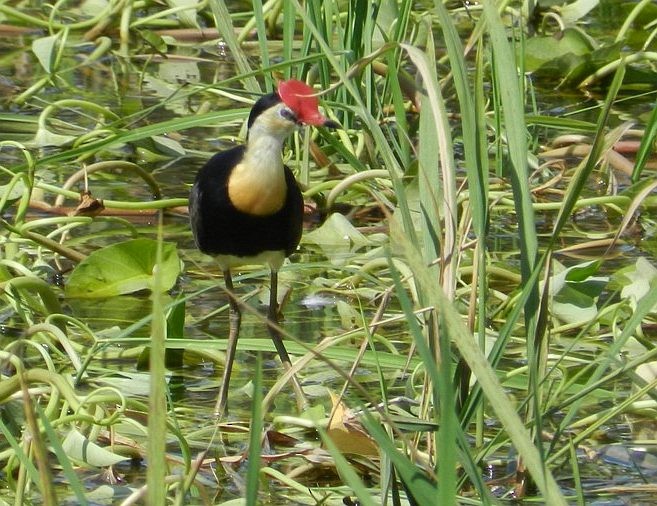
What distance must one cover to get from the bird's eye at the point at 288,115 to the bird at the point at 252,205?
3 cm

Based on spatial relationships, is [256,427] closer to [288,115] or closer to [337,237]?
[288,115]

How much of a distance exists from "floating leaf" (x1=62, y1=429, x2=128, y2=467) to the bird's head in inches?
37.9

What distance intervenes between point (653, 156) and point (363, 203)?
1005mm

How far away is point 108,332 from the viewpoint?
3.33 metres

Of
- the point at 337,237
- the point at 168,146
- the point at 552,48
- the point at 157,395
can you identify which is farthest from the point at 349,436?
the point at 552,48

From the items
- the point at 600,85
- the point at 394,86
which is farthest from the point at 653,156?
the point at 394,86

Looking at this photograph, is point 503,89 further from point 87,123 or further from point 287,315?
point 87,123

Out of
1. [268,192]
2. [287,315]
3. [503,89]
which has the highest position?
[503,89]

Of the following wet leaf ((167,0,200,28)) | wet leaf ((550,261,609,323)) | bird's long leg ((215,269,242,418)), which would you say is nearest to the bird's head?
bird's long leg ((215,269,242,418))

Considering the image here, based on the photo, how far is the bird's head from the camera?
10.5ft

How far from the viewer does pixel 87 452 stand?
8.27ft

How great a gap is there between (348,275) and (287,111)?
773mm

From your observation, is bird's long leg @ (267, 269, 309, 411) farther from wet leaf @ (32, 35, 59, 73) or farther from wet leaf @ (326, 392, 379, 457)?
wet leaf @ (32, 35, 59, 73)

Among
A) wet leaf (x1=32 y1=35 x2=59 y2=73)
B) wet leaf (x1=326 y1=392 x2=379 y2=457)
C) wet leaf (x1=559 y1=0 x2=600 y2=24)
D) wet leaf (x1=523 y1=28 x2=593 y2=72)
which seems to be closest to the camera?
wet leaf (x1=326 y1=392 x2=379 y2=457)
